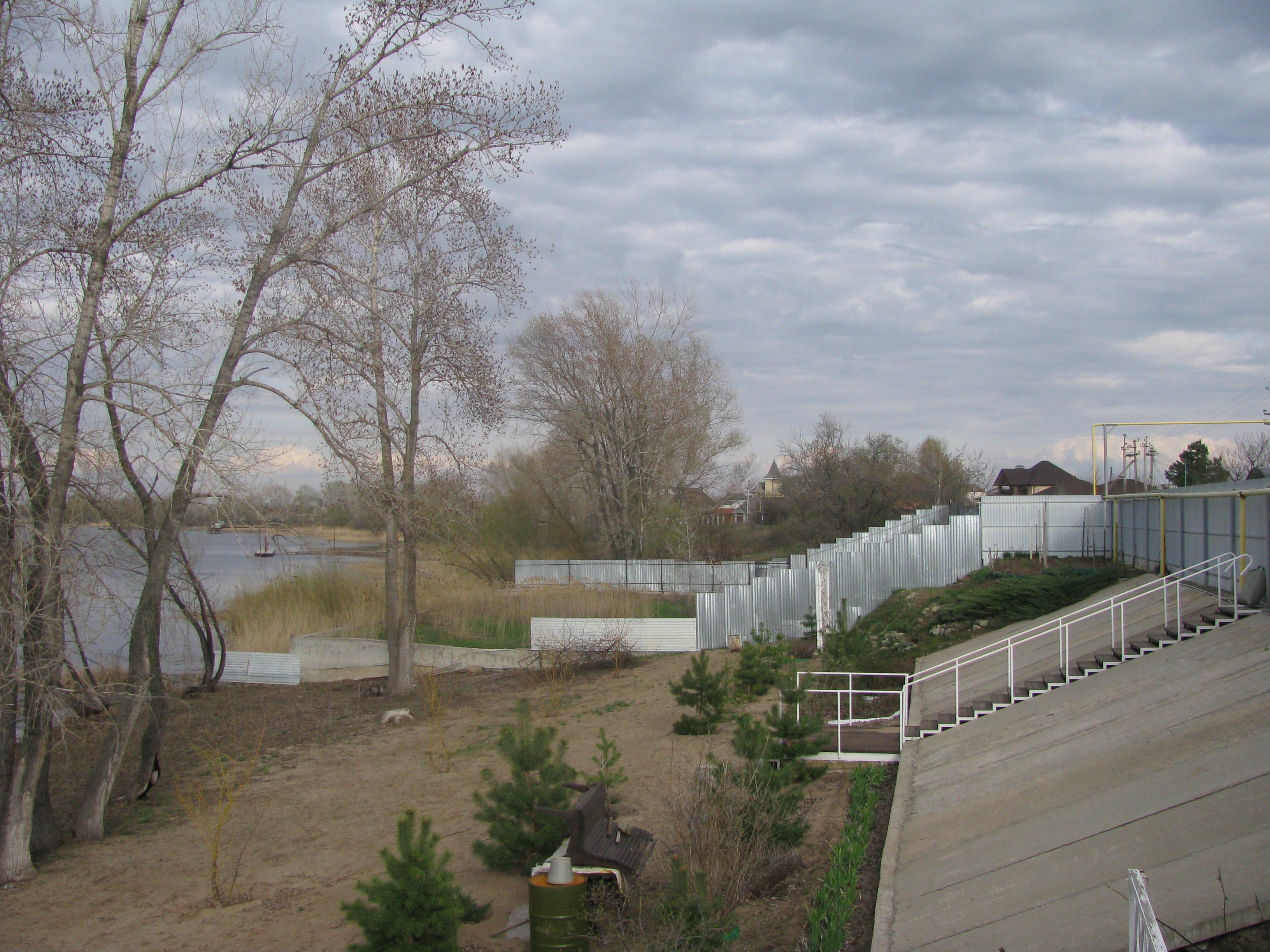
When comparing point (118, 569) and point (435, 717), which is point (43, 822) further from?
point (435, 717)

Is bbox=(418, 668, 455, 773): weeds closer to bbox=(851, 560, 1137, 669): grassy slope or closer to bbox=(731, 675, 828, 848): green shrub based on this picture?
bbox=(731, 675, 828, 848): green shrub

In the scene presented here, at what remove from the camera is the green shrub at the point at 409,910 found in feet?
15.6

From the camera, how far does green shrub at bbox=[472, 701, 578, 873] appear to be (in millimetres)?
6844

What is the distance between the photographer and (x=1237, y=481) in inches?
653

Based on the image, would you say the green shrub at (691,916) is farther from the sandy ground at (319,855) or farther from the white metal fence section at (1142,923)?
the white metal fence section at (1142,923)

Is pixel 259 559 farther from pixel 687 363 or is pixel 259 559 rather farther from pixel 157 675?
pixel 687 363

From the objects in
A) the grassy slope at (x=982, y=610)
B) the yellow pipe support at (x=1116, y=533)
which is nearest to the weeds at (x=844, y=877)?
the grassy slope at (x=982, y=610)

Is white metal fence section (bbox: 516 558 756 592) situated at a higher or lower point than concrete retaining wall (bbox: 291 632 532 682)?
higher

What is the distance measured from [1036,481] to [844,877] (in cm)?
6767

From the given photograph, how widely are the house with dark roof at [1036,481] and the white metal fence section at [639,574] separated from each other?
39339 millimetres

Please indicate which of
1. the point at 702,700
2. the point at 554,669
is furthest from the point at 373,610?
the point at 702,700

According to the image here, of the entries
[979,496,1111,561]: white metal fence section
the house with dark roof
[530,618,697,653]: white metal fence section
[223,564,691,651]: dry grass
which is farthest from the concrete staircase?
the house with dark roof

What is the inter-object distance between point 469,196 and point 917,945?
32.4 feet

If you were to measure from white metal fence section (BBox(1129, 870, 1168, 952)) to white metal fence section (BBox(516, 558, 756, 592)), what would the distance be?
84.1 ft
